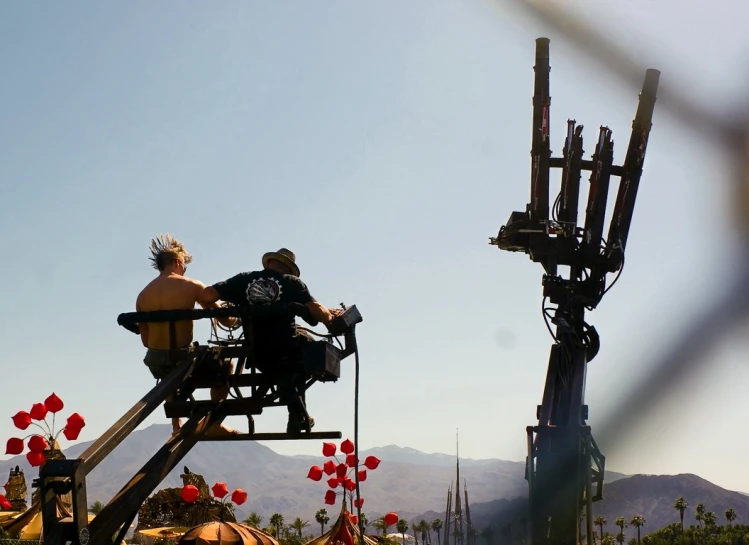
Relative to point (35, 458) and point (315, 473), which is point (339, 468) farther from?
point (35, 458)

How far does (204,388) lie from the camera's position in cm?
1007

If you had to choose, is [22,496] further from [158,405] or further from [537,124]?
[158,405]

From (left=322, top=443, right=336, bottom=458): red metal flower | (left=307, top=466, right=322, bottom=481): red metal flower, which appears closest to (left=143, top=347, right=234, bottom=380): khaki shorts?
(left=322, top=443, right=336, bottom=458): red metal flower

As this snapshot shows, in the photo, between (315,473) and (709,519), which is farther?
(709,519)

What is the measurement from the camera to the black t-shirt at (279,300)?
383 inches

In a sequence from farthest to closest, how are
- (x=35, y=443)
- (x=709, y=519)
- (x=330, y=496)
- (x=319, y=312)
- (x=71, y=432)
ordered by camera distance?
(x=709, y=519)
(x=330, y=496)
(x=71, y=432)
(x=35, y=443)
(x=319, y=312)

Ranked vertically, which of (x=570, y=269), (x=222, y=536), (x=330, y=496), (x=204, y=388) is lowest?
(x=222, y=536)

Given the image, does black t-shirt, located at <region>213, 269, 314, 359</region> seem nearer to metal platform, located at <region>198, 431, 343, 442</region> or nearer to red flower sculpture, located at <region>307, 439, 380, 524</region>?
metal platform, located at <region>198, 431, 343, 442</region>

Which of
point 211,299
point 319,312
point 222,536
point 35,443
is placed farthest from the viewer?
point 222,536

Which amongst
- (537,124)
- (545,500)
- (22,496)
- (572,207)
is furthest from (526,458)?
(22,496)

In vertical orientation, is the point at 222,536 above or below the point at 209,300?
below

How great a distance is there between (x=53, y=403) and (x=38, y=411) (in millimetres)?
526

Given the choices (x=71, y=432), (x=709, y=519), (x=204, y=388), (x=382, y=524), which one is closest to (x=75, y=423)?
(x=71, y=432)

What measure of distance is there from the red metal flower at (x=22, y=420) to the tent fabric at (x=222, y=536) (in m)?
3.66
